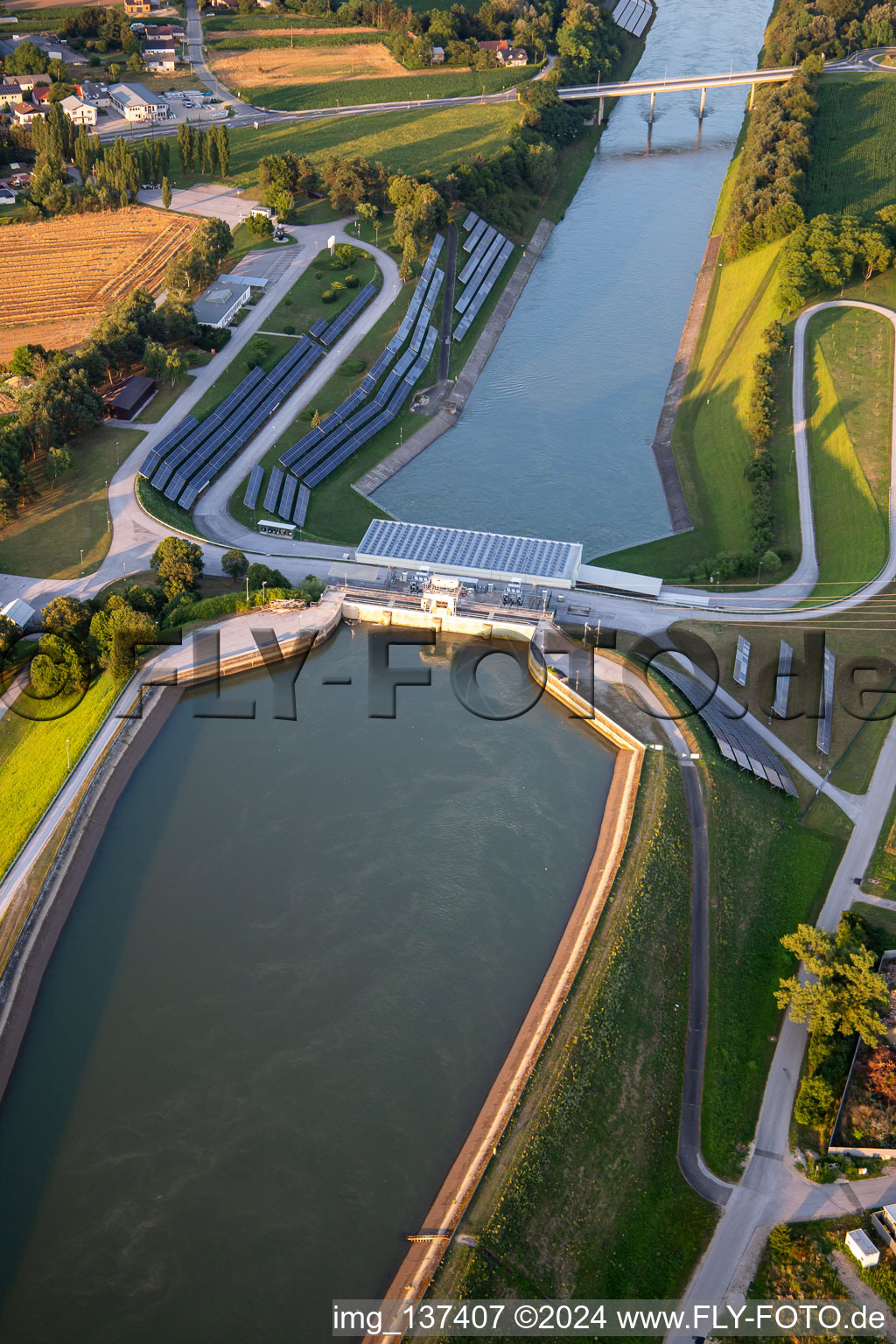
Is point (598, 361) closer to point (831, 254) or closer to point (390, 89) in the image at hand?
point (831, 254)

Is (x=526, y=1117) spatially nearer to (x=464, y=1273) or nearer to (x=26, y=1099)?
(x=464, y=1273)

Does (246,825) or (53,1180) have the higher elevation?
(246,825)

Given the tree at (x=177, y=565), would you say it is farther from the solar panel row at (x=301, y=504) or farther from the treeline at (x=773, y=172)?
the treeline at (x=773, y=172)

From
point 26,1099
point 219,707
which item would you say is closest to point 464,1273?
point 26,1099

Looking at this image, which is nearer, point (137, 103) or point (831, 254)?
point (831, 254)

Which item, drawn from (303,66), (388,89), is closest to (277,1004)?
(388,89)

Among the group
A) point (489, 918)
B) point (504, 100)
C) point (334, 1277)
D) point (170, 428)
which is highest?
point (504, 100)
